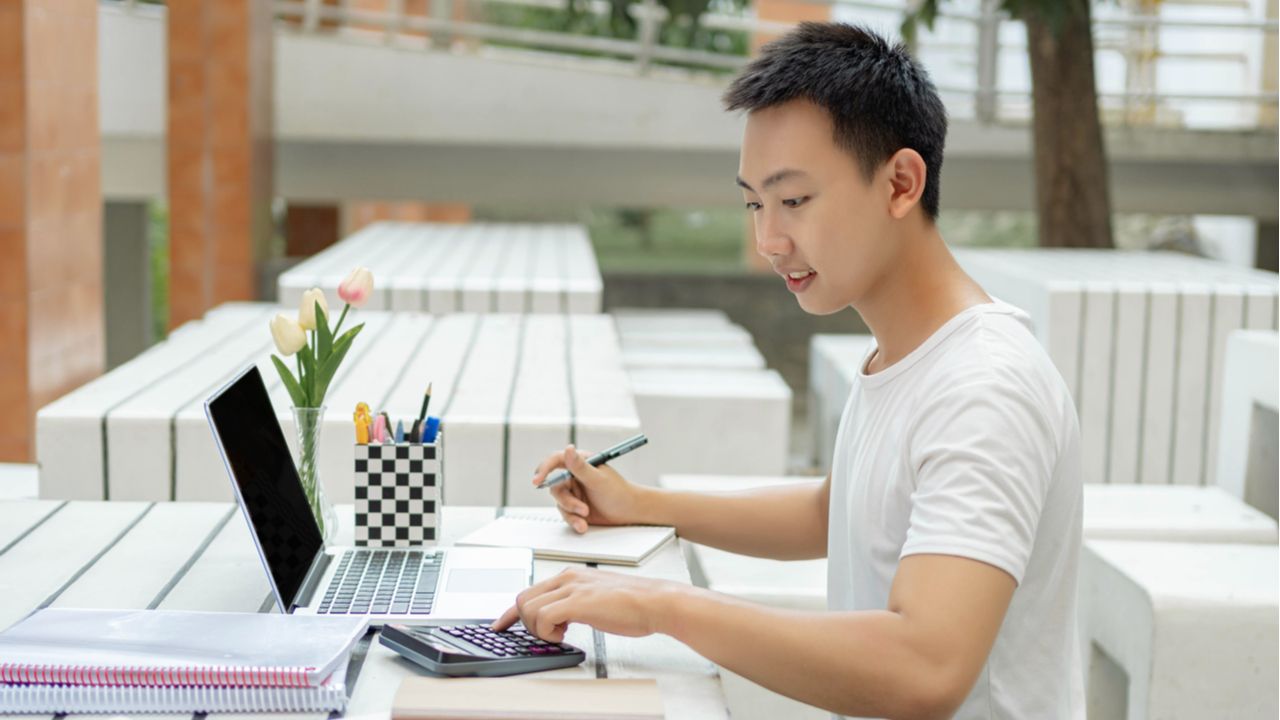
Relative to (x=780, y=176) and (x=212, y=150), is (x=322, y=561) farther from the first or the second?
(x=212, y=150)

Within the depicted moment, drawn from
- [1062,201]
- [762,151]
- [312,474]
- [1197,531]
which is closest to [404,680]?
[312,474]

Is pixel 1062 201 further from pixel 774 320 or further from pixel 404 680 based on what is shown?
pixel 404 680

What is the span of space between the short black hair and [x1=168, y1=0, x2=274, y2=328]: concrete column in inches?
232

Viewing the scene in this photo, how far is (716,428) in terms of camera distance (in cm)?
374

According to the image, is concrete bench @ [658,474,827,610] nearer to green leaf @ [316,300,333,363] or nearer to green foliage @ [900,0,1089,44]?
green leaf @ [316,300,333,363]

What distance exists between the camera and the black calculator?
1.16m

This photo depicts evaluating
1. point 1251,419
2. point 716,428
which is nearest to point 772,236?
point 1251,419

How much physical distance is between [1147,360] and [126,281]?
9077 millimetres

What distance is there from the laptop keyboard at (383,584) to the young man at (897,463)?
0.63 ft

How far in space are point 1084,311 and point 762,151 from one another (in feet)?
10.0

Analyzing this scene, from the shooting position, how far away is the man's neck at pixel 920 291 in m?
1.30

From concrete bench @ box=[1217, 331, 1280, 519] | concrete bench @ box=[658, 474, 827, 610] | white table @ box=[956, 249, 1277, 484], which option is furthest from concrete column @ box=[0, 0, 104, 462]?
concrete bench @ box=[1217, 331, 1280, 519]

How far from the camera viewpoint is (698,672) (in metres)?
1.21

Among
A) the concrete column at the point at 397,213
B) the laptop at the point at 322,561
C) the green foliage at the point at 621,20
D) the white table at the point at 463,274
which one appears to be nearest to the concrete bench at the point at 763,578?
the laptop at the point at 322,561
